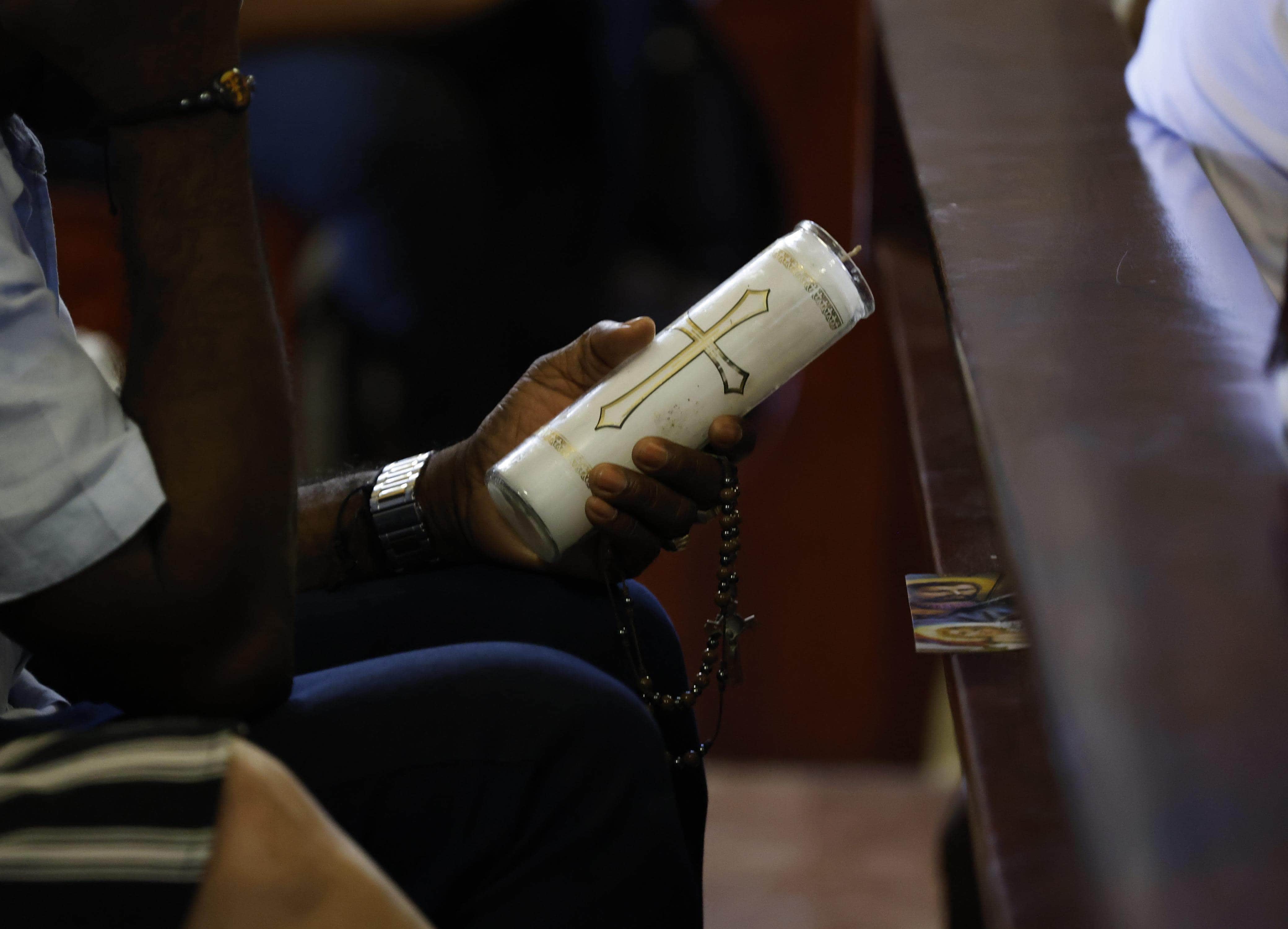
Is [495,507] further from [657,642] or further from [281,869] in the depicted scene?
[281,869]

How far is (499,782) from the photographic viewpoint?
63 centimetres

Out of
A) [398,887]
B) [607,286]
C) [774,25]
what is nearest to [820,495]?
[607,286]

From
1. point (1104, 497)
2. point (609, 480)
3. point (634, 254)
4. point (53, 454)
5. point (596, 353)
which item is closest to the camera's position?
point (1104, 497)

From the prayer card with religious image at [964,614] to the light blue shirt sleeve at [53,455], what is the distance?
1.38ft

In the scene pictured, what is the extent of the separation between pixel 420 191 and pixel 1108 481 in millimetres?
1412

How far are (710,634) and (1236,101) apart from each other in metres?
0.52

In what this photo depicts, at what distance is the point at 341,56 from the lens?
5.92 ft

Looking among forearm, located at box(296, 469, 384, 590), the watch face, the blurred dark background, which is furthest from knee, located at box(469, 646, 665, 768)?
the blurred dark background

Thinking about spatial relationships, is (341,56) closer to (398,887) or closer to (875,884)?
(875,884)

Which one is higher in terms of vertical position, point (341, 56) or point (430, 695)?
point (341, 56)

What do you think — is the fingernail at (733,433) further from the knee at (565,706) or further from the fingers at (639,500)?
the knee at (565,706)

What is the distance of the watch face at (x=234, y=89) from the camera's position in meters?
0.63

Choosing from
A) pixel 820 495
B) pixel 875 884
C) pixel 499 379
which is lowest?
pixel 875 884

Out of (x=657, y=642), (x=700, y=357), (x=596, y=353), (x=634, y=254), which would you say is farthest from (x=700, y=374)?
(x=634, y=254)
